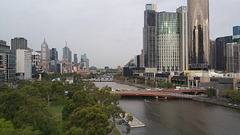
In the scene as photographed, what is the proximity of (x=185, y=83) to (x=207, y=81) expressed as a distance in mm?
10934

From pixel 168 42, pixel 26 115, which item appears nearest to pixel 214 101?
pixel 26 115

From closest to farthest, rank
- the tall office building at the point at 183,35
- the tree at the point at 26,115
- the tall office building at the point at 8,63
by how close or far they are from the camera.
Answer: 1. the tree at the point at 26,115
2. the tall office building at the point at 8,63
3. the tall office building at the point at 183,35

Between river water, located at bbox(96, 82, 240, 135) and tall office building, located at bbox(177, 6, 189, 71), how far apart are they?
108921 mm

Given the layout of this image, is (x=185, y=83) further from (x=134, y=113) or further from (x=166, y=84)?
(x=134, y=113)

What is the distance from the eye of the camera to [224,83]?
217 feet

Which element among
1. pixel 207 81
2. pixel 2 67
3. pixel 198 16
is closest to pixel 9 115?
pixel 2 67

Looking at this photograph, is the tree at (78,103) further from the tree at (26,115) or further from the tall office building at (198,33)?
the tall office building at (198,33)

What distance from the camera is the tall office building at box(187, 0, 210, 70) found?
146m

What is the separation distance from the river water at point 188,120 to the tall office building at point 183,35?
109m

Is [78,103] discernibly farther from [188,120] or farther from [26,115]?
[188,120]

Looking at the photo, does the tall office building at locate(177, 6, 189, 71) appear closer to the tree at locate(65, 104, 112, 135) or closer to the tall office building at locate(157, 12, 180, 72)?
the tall office building at locate(157, 12, 180, 72)

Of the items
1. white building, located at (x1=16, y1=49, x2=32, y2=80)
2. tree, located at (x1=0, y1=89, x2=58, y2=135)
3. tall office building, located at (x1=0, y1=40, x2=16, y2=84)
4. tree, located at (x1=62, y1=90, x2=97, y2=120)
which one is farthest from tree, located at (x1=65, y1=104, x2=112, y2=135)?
white building, located at (x1=16, y1=49, x2=32, y2=80)

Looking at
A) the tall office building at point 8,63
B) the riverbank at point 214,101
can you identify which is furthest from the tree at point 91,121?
the tall office building at point 8,63

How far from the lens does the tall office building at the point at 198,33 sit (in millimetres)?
146250
